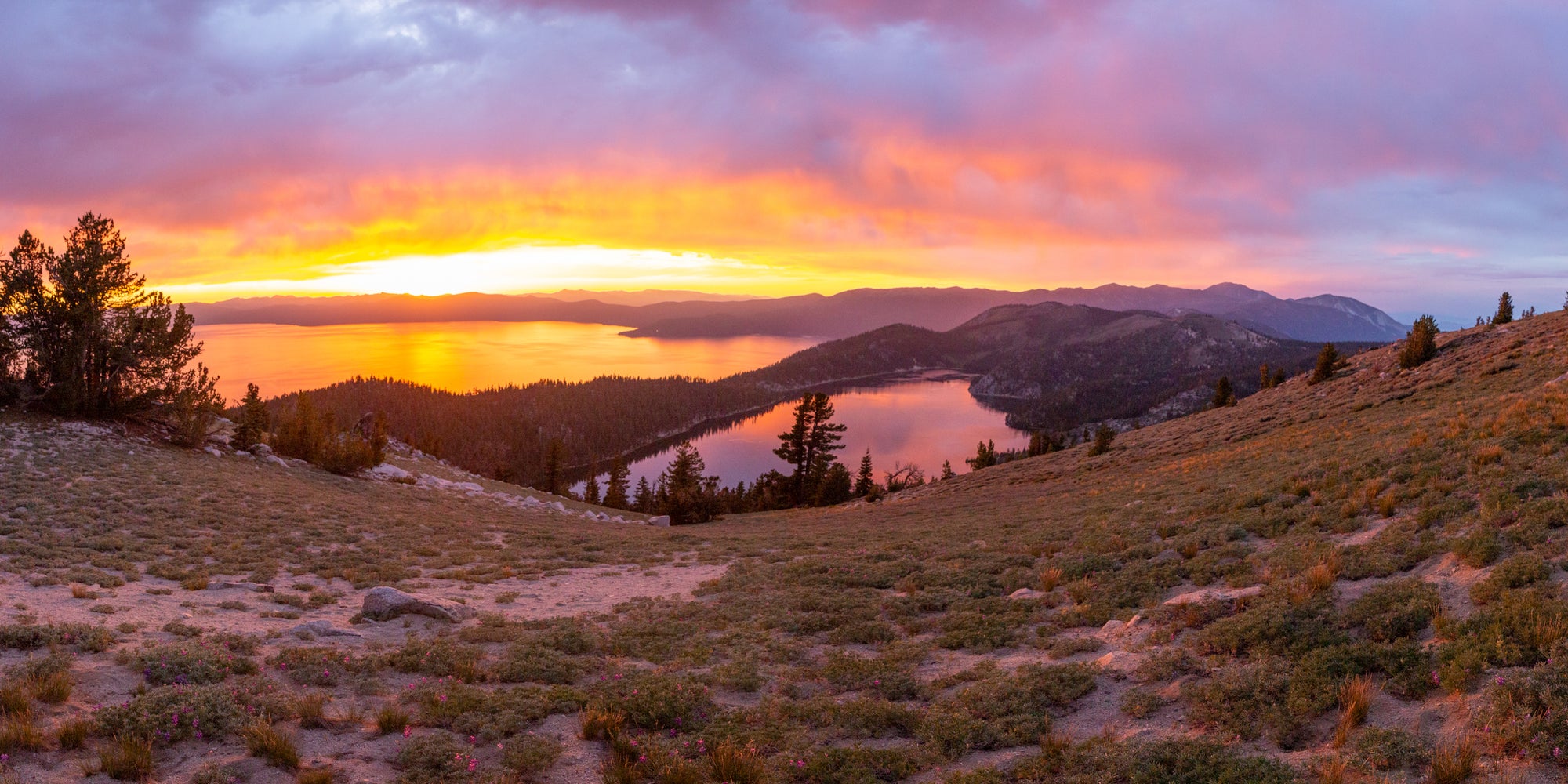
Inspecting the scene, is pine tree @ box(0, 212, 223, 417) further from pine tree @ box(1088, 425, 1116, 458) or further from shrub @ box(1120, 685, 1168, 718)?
pine tree @ box(1088, 425, 1116, 458)

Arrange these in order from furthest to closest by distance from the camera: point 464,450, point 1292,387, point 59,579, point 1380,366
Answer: point 464,450 → point 1292,387 → point 1380,366 → point 59,579

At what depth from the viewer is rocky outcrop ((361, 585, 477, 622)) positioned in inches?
477

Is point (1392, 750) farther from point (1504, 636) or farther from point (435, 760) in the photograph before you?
point (435, 760)

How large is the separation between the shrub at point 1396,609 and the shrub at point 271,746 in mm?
12665

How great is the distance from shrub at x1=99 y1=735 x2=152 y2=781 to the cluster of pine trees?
3264 centimetres

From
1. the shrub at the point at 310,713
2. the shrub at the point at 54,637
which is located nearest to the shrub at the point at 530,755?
the shrub at the point at 310,713

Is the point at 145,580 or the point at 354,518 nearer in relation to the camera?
the point at 145,580

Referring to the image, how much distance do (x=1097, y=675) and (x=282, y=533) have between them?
847 inches

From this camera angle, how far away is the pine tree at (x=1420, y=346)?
127ft

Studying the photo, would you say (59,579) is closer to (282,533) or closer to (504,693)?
(282,533)

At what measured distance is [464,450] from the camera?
149 metres

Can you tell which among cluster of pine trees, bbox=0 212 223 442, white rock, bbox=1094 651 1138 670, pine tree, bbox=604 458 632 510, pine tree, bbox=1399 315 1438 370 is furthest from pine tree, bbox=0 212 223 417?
pine tree, bbox=1399 315 1438 370

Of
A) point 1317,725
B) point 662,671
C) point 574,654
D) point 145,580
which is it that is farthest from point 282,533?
point 1317,725

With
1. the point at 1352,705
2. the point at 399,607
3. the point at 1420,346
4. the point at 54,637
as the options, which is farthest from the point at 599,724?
the point at 1420,346
